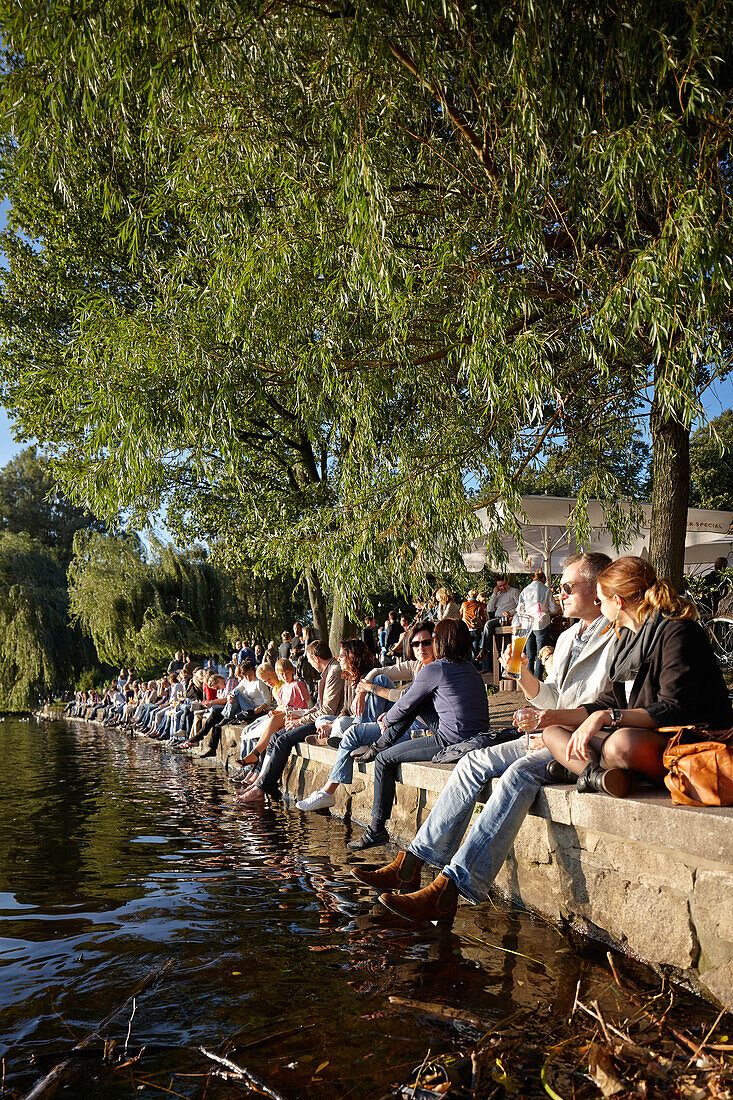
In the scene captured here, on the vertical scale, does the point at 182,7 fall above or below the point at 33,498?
below

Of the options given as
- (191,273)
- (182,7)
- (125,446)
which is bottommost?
(125,446)

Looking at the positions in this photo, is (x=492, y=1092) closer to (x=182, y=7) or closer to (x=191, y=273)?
(x=182, y=7)

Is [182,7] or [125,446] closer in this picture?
[182,7]

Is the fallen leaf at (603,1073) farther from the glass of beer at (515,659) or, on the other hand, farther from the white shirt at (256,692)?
the white shirt at (256,692)

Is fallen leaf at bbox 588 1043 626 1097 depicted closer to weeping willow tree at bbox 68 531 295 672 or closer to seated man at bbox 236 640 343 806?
seated man at bbox 236 640 343 806

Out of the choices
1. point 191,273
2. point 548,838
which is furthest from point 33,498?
point 548,838

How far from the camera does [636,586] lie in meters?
3.88

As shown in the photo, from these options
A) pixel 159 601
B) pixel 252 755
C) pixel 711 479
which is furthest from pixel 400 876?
pixel 711 479

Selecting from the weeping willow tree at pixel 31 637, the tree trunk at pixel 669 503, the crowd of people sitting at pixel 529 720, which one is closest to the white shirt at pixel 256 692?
the crowd of people sitting at pixel 529 720

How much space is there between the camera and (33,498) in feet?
174

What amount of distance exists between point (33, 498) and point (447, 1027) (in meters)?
55.0

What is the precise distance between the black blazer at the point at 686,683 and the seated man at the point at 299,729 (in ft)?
16.2

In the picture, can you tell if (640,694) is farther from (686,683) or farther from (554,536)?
(554,536)

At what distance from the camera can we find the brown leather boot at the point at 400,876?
4.30 m
